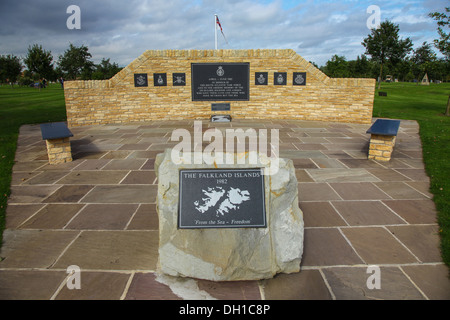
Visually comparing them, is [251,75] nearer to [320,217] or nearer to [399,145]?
[399,145]

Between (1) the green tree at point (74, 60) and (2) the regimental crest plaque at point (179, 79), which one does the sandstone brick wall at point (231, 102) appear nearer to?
Result: (2) the regimental crest plaque at point (179, 79)

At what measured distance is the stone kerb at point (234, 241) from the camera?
279 cm

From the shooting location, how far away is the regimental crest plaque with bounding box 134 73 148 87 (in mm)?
11616

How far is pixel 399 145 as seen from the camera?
8.02 metres

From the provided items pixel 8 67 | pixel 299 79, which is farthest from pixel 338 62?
pixel 8 67

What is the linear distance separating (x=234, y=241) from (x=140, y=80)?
33.5 feet

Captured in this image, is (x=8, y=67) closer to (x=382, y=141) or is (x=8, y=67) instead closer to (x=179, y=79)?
(x=179, y=79)

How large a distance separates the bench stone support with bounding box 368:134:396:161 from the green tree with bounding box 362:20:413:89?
25381mm

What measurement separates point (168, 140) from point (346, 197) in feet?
17.2

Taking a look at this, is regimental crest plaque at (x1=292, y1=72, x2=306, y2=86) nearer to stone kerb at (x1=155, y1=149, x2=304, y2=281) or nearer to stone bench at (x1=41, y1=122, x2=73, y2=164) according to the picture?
stone bench at (x1=41, y1=122, x2=73, y2=164)

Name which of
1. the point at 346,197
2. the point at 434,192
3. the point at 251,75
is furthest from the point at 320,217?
the point at 251,75

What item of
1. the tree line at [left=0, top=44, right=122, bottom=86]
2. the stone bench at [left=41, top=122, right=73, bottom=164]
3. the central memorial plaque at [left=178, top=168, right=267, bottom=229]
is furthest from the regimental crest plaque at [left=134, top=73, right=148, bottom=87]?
the tree line at [left=0, top=44, right=122, bottom=86]

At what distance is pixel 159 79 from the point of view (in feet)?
38.4

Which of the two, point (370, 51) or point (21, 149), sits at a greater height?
point (370, 51)
